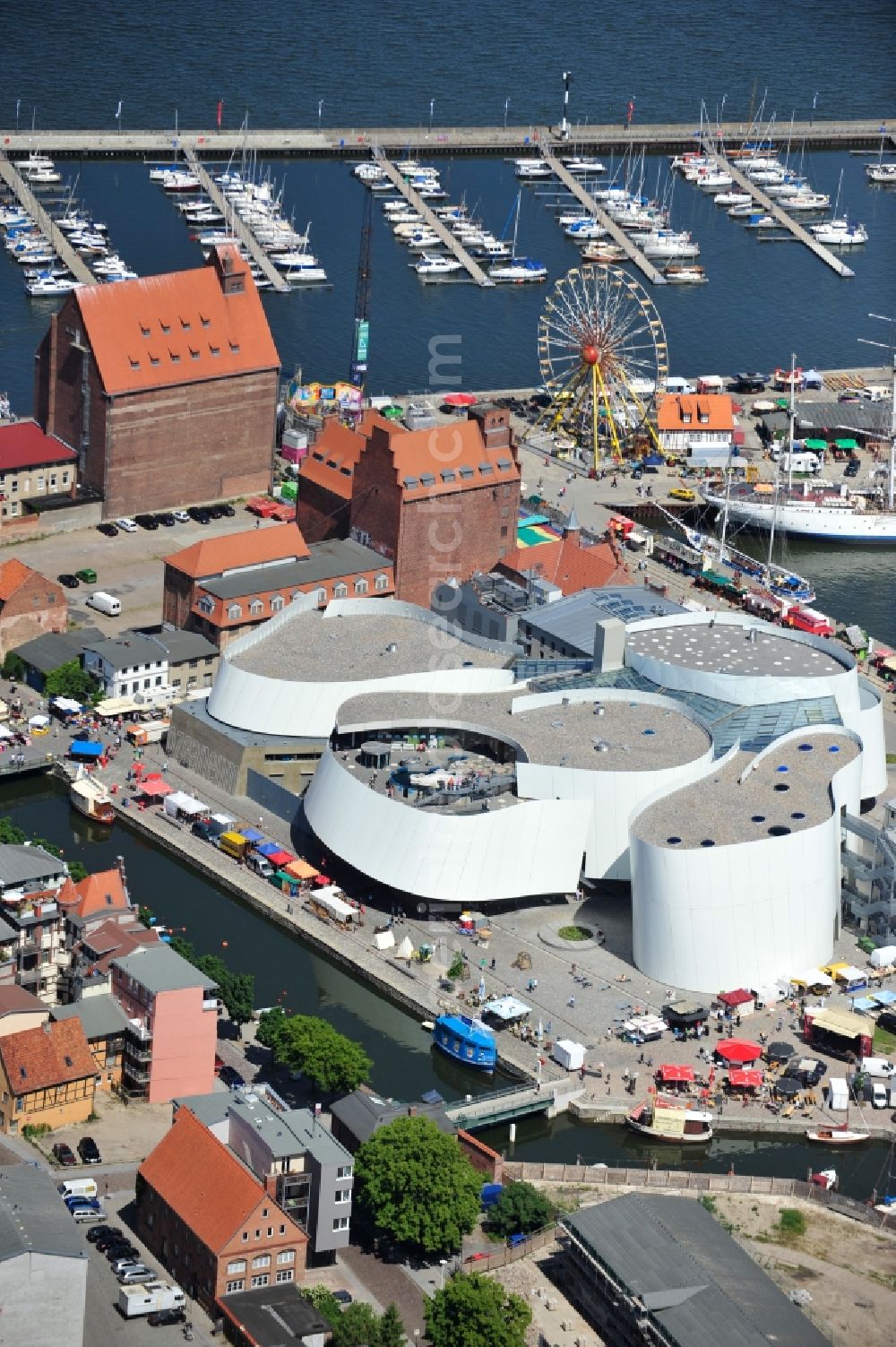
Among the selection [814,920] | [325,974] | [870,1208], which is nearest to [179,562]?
[325,974]

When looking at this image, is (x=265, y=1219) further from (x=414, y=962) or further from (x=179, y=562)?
(x=179, y=562)

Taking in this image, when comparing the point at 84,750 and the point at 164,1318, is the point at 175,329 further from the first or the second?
the point at 164,1318

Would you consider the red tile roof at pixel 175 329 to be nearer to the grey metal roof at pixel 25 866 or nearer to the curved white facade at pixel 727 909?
the grey metal roof at pixel 25 866

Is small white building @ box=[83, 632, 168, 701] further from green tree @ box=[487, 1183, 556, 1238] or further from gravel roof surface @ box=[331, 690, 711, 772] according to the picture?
green tree @ box=[487, 1183, 556, 1238]

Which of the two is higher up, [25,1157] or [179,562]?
[179,562]

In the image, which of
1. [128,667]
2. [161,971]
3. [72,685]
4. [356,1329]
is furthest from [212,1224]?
[72,685]

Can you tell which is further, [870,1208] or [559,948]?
[559,948]
